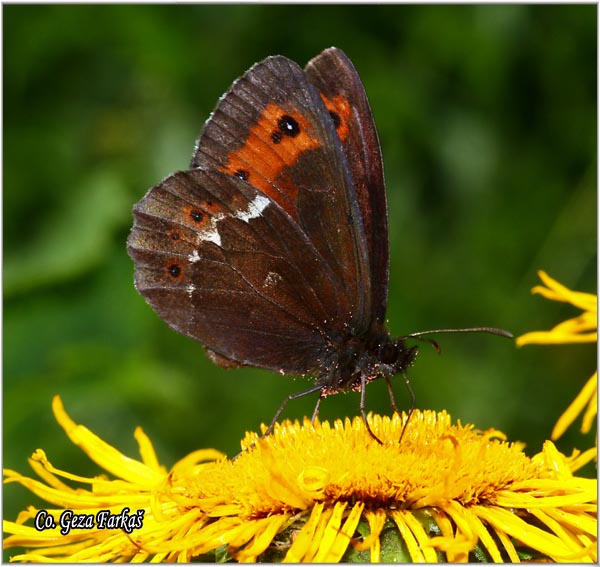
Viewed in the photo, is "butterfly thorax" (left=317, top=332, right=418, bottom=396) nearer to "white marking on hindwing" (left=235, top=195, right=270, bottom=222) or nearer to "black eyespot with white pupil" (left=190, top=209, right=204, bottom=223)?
"white marking on hindwing" (left=235, top=195, right=270, bottom=222)

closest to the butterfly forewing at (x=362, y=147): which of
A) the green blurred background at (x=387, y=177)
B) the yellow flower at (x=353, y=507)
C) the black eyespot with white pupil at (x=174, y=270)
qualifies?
the yellow flower at (x=353, y=507)

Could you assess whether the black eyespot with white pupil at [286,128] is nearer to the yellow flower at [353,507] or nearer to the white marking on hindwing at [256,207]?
the white marking on hindwing at [256,207]

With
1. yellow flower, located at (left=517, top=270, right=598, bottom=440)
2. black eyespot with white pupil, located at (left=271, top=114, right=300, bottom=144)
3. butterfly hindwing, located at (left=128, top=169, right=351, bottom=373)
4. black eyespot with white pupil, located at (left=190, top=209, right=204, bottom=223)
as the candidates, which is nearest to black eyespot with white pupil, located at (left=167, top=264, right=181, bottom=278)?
butterfly hindwing, located at (left=128, top=169, right=351, bottom=373)

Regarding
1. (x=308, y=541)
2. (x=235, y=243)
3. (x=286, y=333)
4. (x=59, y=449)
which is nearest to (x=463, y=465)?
(x=308, y=541)

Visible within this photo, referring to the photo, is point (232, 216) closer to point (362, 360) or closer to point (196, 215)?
point (196, 215)

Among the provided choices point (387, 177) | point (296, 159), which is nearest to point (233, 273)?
point (296, 159)

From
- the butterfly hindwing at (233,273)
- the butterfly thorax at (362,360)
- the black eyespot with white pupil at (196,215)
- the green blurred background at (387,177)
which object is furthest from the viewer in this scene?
the green blurred background at (387,177)

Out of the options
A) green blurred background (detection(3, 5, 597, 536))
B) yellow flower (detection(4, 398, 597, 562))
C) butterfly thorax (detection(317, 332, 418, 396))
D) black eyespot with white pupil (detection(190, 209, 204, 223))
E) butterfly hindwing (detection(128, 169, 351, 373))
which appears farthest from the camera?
green blurred background (detection(3, 5, 597, 536))
